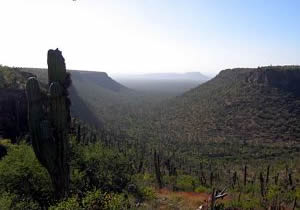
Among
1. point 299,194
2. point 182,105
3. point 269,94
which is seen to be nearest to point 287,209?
point 299,194

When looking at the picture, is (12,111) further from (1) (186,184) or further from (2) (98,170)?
(1) (186,184)

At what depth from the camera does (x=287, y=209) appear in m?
37.5

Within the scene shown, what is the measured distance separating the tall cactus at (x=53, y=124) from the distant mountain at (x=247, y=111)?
70.1 meters

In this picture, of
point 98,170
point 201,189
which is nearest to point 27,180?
point 98,170

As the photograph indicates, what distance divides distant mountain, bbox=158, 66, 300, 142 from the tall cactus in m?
70.1

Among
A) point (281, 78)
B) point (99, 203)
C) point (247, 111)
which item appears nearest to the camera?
point (99, 203)

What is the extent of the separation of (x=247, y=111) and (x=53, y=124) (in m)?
85.6

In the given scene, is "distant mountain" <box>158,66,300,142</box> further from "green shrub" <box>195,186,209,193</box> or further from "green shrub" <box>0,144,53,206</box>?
"green shrub" <box>0,144,53,206</box>

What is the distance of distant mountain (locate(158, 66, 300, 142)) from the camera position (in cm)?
9400

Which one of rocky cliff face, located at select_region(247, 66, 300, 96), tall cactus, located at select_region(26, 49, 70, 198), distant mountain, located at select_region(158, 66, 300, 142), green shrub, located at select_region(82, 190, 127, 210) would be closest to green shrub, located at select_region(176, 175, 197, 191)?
tall cactus, located at select_region(26, 49, 70, 198)

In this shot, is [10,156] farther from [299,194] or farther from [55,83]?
[299,194]

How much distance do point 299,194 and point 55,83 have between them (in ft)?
99.9

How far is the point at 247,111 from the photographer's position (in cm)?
10406

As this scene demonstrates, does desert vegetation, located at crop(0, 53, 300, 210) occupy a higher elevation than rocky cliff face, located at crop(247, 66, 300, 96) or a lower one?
lower
